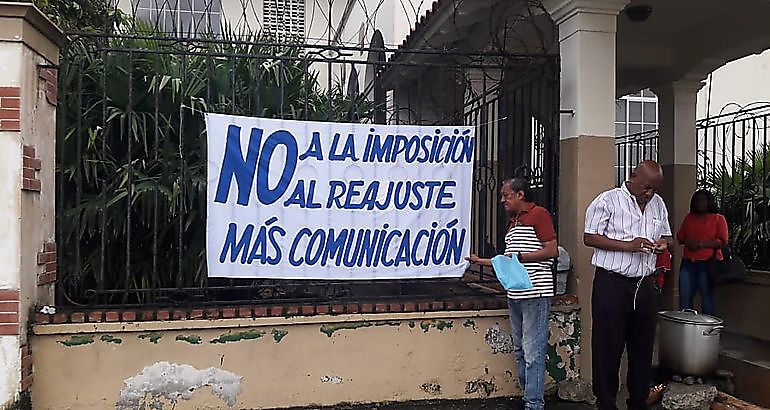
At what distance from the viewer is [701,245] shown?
6.85m

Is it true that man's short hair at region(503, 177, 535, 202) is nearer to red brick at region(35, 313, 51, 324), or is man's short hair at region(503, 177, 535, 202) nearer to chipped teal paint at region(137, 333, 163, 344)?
chipped teal paint at region(137, 333, 163, 344)

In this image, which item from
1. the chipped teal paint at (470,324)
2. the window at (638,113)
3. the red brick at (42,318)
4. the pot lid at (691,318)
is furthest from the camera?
the window at (638,113)

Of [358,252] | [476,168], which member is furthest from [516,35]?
[358,252]

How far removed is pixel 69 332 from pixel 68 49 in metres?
1.98

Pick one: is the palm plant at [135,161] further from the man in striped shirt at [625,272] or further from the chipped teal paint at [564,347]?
the chipped teal paint at [564,347]

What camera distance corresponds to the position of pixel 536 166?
6.39 meters

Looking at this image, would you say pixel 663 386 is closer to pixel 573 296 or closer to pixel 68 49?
pixel 573 296

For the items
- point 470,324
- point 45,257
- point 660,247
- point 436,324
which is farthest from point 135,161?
point 660,247

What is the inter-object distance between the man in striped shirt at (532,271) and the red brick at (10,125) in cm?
314

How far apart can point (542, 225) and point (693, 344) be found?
1.58 meters

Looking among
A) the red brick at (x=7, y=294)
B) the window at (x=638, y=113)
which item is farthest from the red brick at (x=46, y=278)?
the window at (x=638, y=113)

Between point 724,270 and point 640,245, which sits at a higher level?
point 640,245

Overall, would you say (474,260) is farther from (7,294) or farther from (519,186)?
(7,294)

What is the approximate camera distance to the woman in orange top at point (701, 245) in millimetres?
6883
